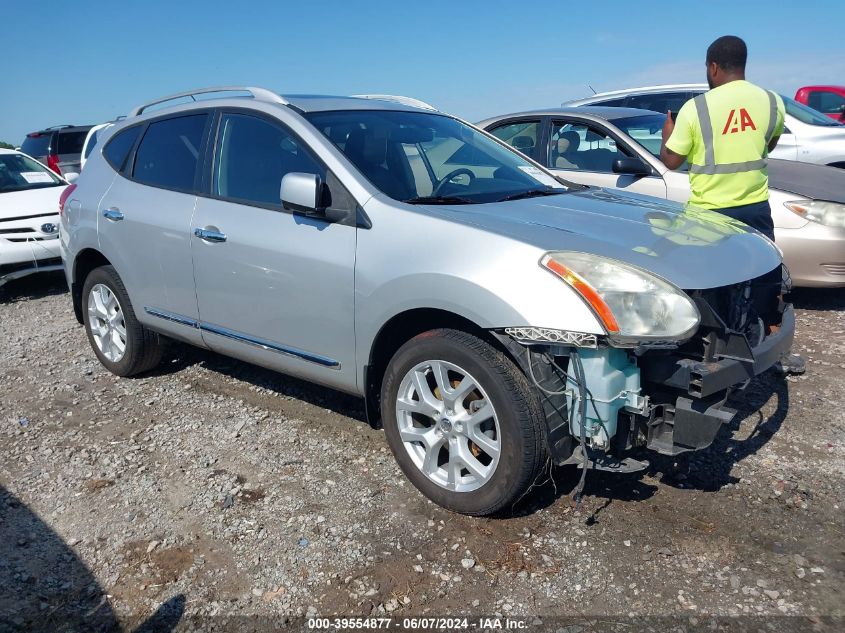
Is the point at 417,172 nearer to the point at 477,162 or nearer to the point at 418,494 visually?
the point at 477,162

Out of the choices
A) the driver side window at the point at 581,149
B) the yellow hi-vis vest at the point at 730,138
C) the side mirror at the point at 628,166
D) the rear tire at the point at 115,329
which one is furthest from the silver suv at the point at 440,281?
the driver side window at the point at 581,149

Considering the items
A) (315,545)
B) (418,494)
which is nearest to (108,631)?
(315,545)

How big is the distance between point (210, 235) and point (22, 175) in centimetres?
626

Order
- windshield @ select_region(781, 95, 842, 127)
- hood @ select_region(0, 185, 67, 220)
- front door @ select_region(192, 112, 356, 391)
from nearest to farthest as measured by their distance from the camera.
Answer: front door @ select_region(192, 112, 356, 391)
hood @ select_region(0, 185, 67, 220)
windshield @ select_region(781, 95, 842, 127)

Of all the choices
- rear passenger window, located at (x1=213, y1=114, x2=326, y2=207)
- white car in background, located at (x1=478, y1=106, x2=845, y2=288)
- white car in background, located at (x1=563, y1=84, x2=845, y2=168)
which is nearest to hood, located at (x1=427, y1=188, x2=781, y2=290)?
rear passenger window, located at (x1=213, y1=114, x2=326, y2=207)

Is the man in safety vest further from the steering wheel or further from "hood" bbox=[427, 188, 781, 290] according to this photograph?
the steering wheel

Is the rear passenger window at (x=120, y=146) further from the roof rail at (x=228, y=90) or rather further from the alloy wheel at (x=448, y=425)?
the alloy wheel at (x=448, y=425)

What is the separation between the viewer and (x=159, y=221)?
4.26 meters

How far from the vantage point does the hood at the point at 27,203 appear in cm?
778

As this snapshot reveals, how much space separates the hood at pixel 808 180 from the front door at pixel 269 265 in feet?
13.4

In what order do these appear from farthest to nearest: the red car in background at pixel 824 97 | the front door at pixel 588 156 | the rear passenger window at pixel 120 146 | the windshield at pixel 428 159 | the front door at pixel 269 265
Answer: the red car in background at pixel 824 97, the front door at pixel 588 156, the rear passenger window at pixel 120 146, the windshield at pixel 428 159, the front door at pixel 269 265

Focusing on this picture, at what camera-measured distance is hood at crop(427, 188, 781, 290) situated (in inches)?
113

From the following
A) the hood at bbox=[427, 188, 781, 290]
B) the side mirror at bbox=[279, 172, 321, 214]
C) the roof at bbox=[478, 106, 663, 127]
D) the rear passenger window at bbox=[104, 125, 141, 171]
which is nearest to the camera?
the hood at bbox=[427, 188, 781, 290]

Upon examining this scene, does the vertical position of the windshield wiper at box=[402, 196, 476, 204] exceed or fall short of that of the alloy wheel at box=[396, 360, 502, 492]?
it exceeds it
